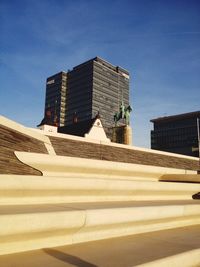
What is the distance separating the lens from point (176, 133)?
132 meters

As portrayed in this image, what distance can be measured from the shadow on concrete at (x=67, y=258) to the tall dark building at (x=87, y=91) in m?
163

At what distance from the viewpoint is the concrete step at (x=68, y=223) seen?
9.12 feet

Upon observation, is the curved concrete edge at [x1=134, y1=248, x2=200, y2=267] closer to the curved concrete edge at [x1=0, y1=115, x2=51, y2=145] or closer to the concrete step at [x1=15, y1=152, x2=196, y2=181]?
the concrete step at [x1=15, y1=152, x2=196, y2=181]

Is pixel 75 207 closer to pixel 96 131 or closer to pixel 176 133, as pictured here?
pixel 96 131

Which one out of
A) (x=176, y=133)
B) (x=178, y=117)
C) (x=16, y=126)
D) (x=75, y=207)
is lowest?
(x=75, y=207)

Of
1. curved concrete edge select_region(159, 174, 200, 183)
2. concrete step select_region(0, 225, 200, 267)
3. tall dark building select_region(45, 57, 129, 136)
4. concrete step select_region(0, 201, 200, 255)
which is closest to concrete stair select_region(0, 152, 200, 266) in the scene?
concrete step select_region(0, 201, 200, 255)

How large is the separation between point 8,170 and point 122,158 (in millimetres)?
6233

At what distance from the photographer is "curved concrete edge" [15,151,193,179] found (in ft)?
17.6

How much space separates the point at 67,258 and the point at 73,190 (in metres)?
2.00

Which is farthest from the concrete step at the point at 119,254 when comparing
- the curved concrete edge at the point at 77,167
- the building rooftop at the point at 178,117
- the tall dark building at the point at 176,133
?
the building rooftop at the point at 178,117

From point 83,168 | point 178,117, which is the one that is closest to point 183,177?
point 83,168

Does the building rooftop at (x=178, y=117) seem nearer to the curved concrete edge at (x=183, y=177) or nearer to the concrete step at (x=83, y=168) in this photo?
the curved concrete edge at (x=183, y=177)

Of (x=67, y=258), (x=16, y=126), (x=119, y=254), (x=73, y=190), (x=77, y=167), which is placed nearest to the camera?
(x=67, y=258)

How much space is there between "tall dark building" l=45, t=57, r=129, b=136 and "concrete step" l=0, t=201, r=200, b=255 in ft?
530
